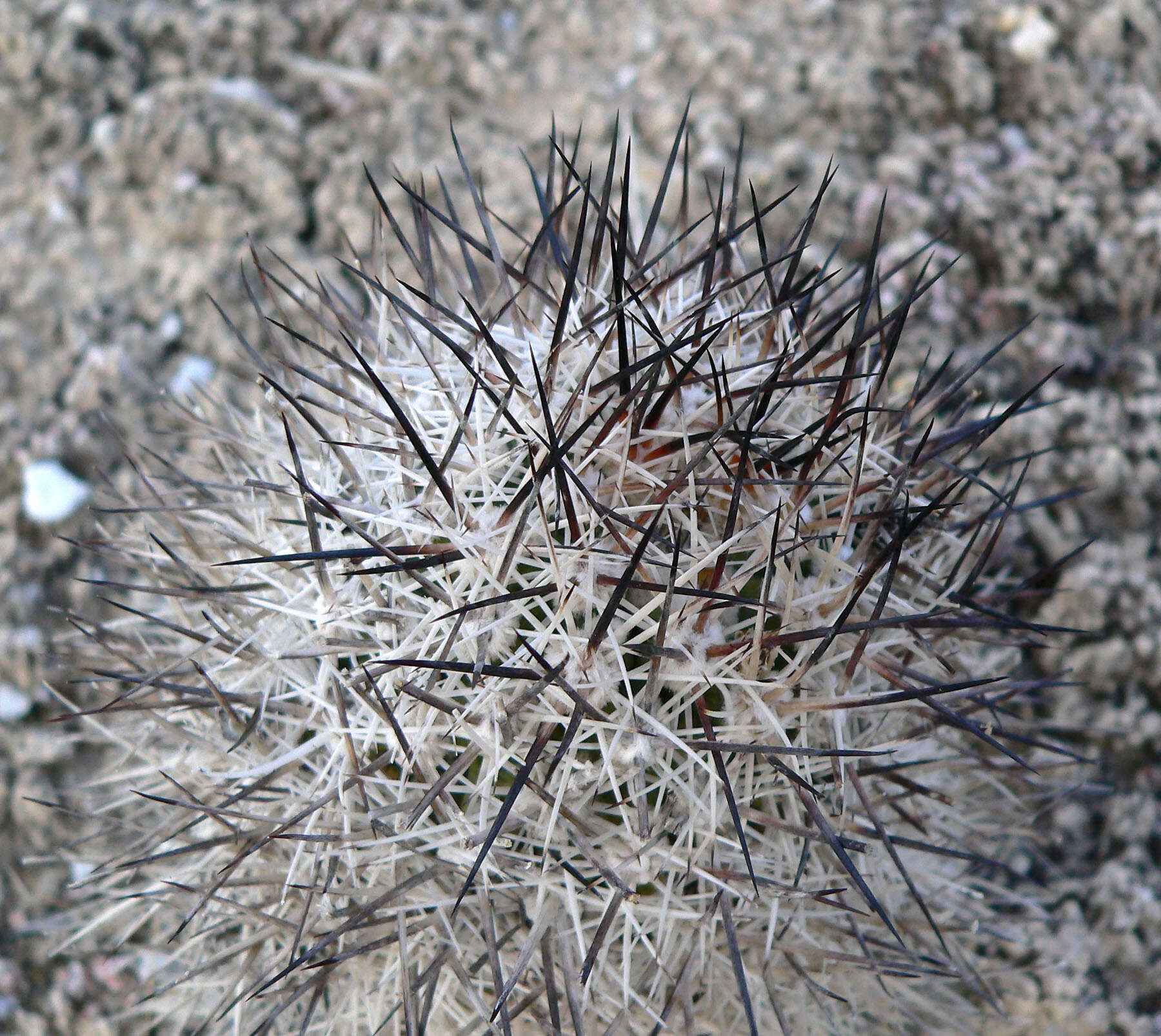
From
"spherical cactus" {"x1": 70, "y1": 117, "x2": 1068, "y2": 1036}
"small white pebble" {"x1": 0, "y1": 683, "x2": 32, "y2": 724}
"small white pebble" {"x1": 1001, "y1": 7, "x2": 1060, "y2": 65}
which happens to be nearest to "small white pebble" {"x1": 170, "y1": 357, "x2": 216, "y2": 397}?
"small white pebble" {"x1": 0, "y1": 683, "x2": 32, "y2": 724}

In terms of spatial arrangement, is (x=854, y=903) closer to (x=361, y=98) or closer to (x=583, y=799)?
(x=583, y=799)

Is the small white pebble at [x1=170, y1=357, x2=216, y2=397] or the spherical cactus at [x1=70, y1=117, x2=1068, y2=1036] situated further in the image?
the small white pebble at [x1=170, y1=357, x2=216, y2=397]

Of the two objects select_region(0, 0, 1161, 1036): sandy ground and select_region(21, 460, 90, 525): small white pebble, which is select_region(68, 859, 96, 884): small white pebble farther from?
select_region(21, 460, 90, 525): small white pebble

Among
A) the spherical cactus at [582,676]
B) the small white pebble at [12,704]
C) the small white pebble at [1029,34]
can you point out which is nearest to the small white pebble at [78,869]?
the small white pebble at [12,704]

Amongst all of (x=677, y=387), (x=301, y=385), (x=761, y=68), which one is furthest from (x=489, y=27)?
(x=677, y=387)

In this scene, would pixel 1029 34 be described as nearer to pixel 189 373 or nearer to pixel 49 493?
pixel 189 373

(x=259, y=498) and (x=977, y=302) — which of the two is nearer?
(x=259, y=498)
